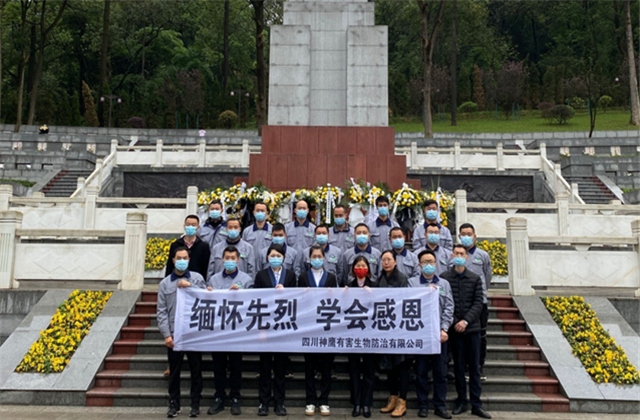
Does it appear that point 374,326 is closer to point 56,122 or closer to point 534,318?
point 534,318

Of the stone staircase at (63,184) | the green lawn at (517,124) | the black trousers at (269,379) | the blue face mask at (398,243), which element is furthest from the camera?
the green lawn at (517,124)

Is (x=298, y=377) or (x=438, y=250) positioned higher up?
(x=438, y=250)

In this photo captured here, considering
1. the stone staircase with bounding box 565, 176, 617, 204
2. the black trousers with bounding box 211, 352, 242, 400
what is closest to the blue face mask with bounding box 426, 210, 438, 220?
the black trousers with bounding box 211, 352, 242, 400

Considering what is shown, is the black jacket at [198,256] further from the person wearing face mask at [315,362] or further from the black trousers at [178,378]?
the person wearing face mask at [315,362]

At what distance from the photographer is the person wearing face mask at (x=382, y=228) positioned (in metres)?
8.02

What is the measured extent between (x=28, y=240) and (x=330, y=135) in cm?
752

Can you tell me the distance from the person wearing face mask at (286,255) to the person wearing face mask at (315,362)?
517 mm

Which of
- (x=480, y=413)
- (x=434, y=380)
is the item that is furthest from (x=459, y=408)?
(x=434, y=380)

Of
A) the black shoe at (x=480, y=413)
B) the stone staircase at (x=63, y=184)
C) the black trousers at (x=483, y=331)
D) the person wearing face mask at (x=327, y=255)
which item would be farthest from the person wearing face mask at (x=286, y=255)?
the stone staircase at (x=63, y=184)

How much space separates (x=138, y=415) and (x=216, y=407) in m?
0.90

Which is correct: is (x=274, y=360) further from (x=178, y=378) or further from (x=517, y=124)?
(x=517, y=124)

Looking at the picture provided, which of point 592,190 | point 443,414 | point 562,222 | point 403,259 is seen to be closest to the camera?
point 443,414

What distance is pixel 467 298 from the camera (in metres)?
6.11

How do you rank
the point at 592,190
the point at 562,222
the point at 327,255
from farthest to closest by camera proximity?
the point at 592,190
the point at 562,222
the point at 327,255
